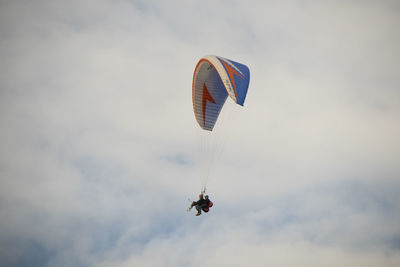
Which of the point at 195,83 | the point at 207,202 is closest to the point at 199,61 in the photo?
the point at 195,83

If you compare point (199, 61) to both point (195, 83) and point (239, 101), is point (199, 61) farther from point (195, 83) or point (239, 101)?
point (239, 101)

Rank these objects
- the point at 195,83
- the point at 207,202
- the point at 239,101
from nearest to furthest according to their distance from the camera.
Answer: the point at 239,101
the point at 207,202
the point at 195,83

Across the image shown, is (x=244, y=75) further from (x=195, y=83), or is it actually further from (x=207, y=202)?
(x=207, y=202)

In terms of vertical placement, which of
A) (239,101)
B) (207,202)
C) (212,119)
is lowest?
(207,202)

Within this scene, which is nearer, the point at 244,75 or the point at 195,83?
the point at 244,75

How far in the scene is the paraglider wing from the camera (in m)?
27.2

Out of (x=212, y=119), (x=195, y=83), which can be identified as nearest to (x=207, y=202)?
(x=212, y=119)

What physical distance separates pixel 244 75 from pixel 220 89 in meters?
3.26

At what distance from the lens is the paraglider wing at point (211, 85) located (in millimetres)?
27250

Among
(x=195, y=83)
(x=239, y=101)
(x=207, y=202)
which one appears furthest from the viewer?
(x=195, y=83)

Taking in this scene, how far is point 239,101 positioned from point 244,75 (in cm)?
438

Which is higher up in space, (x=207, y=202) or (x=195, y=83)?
(x=195, y=83)

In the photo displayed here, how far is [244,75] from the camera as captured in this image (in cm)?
2769

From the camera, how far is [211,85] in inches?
1187
